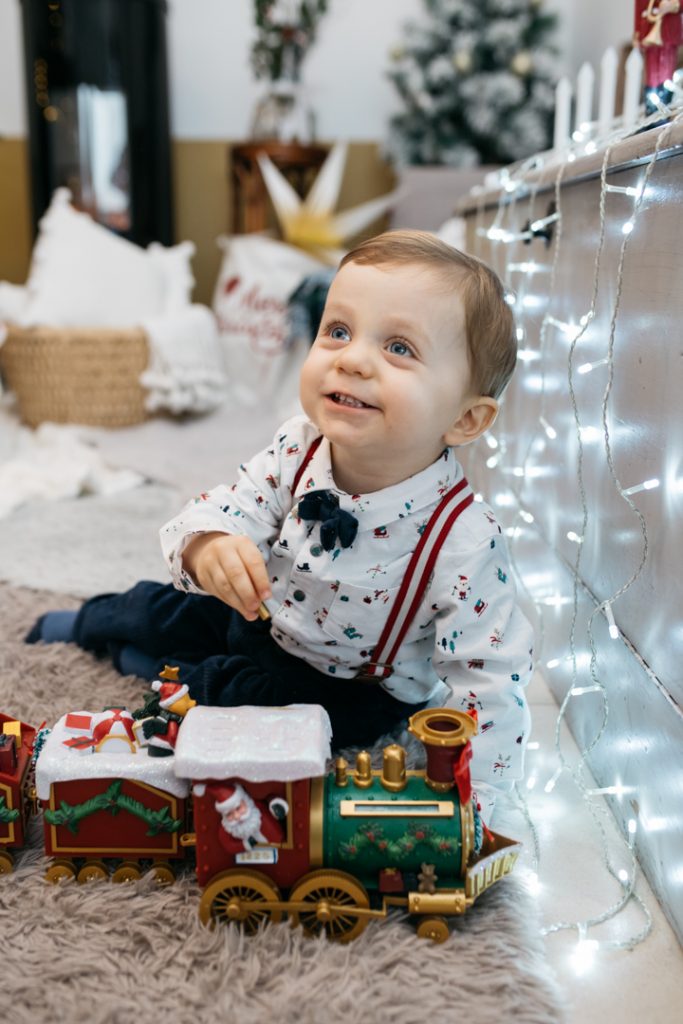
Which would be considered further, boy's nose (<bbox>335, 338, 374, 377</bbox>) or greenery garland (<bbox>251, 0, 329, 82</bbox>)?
greenery garland (<bbox>251, 0, 329, 82</bbox>)

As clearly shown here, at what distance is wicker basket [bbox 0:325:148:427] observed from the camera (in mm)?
2365

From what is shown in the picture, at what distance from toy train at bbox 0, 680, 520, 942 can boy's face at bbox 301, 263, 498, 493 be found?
236 millimetres

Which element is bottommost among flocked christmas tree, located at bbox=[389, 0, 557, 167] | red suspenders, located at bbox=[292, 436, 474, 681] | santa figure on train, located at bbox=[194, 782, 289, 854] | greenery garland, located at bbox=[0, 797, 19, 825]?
greenery garland, located at bbox=[0, 797, 19, 825]

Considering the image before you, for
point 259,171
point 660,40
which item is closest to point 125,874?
point 660,40

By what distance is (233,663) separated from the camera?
0.97m

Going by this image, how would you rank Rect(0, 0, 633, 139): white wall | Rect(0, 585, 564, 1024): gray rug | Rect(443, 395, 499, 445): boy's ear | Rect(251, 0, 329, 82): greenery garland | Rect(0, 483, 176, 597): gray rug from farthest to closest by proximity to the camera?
Rect(0, 0, 633, 139): white wall, Rect(251, 0, 329, 82): greenery garland, Rect(0, 483, 176, 597): gray rug, Rect(443, 395, 499, 445): boy's ear, Rect(0, 585, 564, 1024): gray rug

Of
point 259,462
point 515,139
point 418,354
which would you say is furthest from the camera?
point 515,139

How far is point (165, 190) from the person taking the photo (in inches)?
114

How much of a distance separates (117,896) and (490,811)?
0.31 m

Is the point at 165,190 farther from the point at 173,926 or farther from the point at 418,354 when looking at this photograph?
the point at 173,926

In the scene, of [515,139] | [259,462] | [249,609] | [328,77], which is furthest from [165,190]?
[249,609]

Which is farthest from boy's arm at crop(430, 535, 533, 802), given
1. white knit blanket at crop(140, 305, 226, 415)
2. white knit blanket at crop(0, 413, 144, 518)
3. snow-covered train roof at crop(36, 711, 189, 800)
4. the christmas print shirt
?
white knit blanket at crop(140, 305, 226, 415)

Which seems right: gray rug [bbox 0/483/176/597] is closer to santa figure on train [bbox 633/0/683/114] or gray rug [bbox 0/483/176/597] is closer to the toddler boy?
the toddler boy

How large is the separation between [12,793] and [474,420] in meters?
0.50
